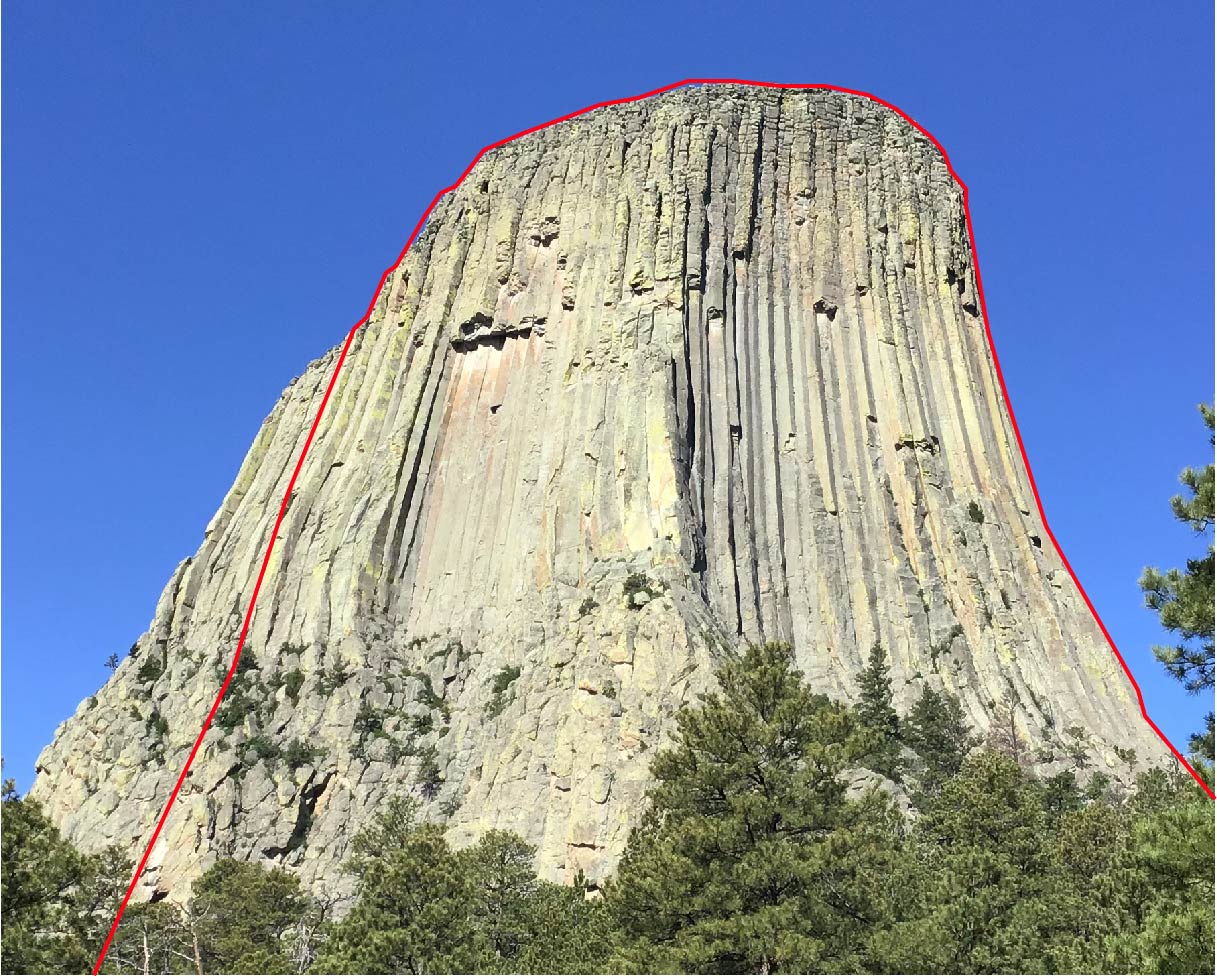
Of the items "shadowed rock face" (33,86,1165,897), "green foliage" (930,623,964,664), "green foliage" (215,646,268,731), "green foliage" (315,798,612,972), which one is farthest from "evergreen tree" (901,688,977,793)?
"green foliage" (215,646,268,731)

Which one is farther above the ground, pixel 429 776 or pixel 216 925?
pixel 429 776

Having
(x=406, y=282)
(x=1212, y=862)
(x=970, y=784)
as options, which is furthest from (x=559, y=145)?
(x=1212, y=862)

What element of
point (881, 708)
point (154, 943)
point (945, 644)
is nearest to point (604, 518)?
point (881, 708)

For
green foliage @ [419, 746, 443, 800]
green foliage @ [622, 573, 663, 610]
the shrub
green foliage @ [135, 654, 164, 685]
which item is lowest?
green foliage @ [419, 746, 443, 800]

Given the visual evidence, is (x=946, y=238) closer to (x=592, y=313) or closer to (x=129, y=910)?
(x=592, y=313)

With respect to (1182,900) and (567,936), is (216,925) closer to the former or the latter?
(567,936)

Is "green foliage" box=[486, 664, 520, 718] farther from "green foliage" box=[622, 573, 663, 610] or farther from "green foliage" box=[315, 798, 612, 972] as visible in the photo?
"green foliage" box=[315, 798, 612, 972]

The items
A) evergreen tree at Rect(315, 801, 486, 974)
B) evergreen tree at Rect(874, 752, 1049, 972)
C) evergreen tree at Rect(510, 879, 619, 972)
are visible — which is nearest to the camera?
evergreen tree at Rect(874, 752, 1049, 972)
